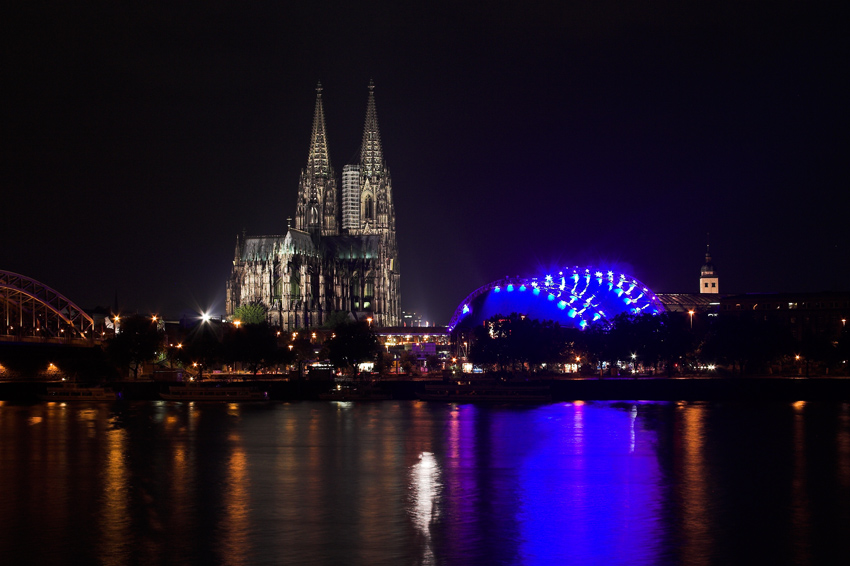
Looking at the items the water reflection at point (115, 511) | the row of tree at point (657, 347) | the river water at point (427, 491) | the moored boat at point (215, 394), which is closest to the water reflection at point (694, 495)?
the river water at point (427, 491)

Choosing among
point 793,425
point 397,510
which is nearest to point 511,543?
point 397,510

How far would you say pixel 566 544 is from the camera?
35.8 m

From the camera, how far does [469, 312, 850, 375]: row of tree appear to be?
123 metres

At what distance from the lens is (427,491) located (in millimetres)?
46844

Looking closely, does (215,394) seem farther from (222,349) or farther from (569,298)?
(569,298)

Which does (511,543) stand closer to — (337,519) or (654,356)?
(337,519)

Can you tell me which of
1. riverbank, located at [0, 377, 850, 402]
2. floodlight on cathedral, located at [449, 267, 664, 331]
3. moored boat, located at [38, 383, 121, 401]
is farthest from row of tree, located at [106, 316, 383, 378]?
floodlight on cathedral, located at [449, 267, 664, 331]

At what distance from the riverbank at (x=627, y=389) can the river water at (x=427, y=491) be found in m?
22.1

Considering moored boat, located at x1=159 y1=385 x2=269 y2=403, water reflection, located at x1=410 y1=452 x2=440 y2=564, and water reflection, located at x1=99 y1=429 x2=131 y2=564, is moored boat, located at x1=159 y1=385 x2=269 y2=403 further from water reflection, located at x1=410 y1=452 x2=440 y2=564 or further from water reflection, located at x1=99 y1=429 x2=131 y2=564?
water reflection, located at x1=410 y1=452 x2=440 y2=564

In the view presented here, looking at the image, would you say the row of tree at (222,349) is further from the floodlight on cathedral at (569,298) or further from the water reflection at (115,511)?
the water reflection at (115,511)

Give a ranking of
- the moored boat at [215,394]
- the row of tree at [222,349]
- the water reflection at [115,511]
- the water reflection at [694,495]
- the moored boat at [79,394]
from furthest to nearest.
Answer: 1. the row of tree at [222,349]
2. the moored boat at [79,394]
3. the moored boat at [215,394]
4. the water reflection at [694,495]
5. the water reflection at [115,511]

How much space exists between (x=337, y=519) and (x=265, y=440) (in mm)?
26824

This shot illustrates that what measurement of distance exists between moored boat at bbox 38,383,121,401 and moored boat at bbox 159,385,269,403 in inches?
204

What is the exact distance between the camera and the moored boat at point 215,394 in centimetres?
10419
